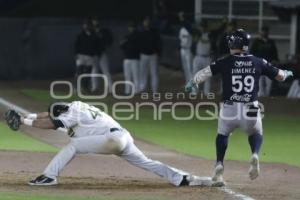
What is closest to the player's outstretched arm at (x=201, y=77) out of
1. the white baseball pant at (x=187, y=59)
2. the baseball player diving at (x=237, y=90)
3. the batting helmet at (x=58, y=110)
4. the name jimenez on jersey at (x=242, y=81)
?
the baseball player diving at (x=237, y=90)

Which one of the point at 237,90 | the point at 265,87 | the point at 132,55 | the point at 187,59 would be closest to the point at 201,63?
the point at 187,59

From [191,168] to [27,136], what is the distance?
4.21 meters

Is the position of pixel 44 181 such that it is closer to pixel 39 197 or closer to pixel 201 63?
pixel 39 197

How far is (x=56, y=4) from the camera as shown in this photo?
2878 cm

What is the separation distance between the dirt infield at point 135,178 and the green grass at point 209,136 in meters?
0.69

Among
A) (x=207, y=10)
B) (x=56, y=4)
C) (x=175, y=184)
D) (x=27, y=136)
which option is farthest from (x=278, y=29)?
(x=175, y=184)

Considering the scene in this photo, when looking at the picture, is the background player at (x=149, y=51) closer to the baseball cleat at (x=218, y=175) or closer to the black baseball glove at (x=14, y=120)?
the baseball cleat at (x=218, y=175)

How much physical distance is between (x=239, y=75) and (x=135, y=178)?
194 cm

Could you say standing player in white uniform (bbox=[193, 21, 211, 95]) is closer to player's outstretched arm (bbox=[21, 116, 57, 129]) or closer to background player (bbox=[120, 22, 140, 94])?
background player (bbox=[120, 22, 140, 94])

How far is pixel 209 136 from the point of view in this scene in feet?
51.3

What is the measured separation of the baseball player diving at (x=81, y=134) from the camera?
9.91 meters

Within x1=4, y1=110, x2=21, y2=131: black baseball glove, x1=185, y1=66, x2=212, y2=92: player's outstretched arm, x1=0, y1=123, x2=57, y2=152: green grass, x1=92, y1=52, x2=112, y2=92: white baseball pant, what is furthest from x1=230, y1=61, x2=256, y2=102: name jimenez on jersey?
x1=92, y1=52, x2=112, y2=92: white baseball pant

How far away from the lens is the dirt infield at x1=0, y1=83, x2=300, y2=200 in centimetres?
984

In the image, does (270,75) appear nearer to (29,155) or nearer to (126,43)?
(29,155)
